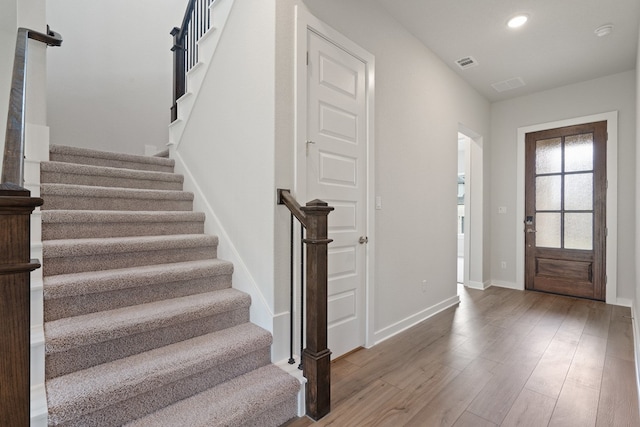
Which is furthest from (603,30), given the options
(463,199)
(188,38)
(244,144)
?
(463,199)

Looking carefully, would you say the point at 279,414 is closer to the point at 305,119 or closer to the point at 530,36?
the point at 305,119

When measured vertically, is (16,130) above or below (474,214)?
above

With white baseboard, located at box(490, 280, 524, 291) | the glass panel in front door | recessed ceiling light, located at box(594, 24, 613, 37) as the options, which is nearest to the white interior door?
recessed ceiling light, located at box(594, 24, 613, 37)

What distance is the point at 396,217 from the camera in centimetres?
290

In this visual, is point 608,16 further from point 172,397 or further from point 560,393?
point 172,397

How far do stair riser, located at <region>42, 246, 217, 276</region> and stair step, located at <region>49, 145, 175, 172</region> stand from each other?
1.25 m

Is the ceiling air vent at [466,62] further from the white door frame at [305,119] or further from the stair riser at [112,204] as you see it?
the stair riser at [112,204]

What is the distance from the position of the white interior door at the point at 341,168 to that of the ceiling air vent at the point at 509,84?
271 centimetres

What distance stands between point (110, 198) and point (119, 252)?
63cm

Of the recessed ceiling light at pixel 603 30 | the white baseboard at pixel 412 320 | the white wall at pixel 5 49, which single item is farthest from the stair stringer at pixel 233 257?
the recessed ceiling light at pixel 603 30

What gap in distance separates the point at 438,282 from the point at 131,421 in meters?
3.05

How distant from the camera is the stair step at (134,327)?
140cm

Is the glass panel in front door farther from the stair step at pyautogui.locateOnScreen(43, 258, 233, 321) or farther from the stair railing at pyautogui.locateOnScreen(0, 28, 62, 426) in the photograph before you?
the stair railing at pyautogui.locateOnScreen(0, 28, 62, 426)

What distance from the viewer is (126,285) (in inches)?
68.9
